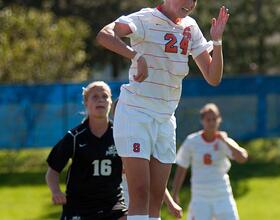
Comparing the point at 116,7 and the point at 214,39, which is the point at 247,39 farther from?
the point at 214,39

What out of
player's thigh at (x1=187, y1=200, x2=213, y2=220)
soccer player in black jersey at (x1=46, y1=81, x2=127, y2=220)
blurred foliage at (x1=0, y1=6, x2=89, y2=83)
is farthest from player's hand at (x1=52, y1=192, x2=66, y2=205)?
blurred foliage at (x1=0, y1=6, x2=89, y2=83)

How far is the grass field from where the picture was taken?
13164 millimetres

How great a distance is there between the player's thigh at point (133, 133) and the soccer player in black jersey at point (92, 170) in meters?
1.44

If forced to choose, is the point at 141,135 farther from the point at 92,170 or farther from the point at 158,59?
the point at 92,170

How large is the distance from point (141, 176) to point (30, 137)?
39.7 ft

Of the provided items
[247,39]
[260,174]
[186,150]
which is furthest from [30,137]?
[247,39]

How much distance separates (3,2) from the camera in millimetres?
25375

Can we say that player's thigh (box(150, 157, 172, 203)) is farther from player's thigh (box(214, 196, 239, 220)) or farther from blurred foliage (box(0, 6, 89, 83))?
blurred foliage (box(0, 6, 89, 83))

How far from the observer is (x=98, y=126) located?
6.83 metres

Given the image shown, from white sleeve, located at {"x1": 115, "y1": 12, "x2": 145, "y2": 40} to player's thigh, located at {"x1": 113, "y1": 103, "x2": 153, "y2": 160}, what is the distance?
46 centimetres

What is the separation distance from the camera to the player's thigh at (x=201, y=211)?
921 centimetres

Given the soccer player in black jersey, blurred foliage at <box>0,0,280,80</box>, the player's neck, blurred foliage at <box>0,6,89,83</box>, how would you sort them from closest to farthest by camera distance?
the soccer player in black jersey → the player's neck → blurred foliage at <box>0,6,89,83</box> → blurred foliage at <box>0,0,280,80</box>

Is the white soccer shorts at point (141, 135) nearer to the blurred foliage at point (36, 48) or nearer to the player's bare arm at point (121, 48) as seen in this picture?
the player's bare arm at point (121, 48)

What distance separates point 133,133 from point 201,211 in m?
4.19
